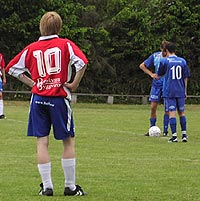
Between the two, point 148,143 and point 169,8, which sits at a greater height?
point 169,8

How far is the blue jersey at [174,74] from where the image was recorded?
45.5ft

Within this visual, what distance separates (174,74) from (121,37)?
28249 millimetres

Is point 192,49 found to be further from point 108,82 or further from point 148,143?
point 148,143

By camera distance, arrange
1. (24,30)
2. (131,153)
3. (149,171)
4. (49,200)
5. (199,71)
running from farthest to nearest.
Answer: (199,71) → (24,30) → (131,153) → (149,171) → (49,200)

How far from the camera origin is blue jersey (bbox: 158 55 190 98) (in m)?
13.9

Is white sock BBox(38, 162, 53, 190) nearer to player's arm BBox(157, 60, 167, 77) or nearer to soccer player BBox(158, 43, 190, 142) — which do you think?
soccer player BBox(158, 43, 190, 142)

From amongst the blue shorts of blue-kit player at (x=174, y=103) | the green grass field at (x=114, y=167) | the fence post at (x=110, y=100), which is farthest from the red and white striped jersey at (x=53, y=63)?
the fence post at (x=110, y=100)

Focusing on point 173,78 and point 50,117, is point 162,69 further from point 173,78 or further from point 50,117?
point 50,117

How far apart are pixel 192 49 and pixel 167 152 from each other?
3061 cm

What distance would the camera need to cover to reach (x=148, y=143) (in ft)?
44.0

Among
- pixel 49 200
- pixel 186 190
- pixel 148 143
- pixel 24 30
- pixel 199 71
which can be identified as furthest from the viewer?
pixel 199 71

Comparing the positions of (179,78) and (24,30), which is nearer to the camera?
(179,78)

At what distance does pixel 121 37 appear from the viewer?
1654 inches

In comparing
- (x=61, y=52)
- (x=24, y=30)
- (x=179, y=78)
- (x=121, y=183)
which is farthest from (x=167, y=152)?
(x=24, y=30)
